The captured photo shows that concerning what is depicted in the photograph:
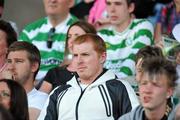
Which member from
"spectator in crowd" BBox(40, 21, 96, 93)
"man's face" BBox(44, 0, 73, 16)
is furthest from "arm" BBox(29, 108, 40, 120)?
"man's face" BBox(44, 0, 73, 16)

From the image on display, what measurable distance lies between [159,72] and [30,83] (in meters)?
1.83

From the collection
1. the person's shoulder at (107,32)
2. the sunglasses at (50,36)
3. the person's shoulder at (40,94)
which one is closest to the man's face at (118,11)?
the person's shoulder at (107,32)

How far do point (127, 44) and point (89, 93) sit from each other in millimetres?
1418

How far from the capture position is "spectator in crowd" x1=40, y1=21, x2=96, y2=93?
8.08 meters

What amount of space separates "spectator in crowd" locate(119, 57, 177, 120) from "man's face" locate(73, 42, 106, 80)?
2.82 ft

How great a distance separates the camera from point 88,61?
23.6 ft

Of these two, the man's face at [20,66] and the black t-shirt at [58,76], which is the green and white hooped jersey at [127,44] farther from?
the man's face at [20,66]

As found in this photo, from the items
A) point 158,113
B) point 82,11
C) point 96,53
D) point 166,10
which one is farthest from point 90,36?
point 82,11

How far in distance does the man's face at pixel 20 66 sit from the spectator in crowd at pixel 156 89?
1.63 metres

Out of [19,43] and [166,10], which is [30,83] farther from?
[166,10]

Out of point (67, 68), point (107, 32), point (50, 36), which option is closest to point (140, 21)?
point (107, 32)

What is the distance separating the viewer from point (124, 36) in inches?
335

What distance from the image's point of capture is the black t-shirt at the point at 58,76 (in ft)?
26.5

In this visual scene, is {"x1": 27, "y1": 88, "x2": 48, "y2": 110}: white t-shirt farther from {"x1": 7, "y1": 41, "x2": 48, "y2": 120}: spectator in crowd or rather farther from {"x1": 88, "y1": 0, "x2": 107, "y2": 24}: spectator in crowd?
{"x1": 88, "y1": 0, "x2": 107, "y2": 24}: spectator in crowd
